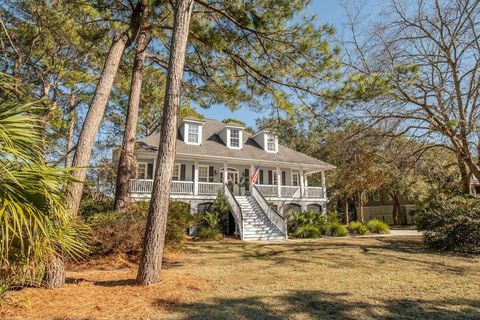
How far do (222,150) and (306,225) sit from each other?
24.6ft

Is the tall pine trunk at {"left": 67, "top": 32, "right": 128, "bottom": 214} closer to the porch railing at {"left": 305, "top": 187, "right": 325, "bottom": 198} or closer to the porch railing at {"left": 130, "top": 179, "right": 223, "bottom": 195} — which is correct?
the porch railing at {"left": 130, "top": 179, "right": 223, "bottom": 195}

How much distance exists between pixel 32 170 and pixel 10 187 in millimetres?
288

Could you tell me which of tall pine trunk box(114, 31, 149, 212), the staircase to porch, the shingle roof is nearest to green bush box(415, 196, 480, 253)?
the staircase to porch

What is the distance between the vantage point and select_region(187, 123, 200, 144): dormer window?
805 inches

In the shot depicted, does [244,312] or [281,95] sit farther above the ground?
[281,95]

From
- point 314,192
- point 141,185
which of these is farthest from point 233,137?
point 141,185

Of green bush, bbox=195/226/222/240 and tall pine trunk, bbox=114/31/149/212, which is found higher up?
tall pine trunk, bbox=114/31/149/212

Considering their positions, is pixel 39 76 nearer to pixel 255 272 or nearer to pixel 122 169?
pixel 122 169

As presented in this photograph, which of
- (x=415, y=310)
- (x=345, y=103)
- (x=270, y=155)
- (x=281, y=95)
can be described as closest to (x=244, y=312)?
(x=415, y=310)

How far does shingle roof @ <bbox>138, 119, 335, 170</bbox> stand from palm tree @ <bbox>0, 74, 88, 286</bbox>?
14.1 m

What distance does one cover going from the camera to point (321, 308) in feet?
14.6

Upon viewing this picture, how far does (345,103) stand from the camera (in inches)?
347

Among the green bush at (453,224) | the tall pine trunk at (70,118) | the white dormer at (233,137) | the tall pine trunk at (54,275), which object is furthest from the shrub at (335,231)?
the tall pine trunk at (70,118)

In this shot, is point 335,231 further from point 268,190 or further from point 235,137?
point 235,137
